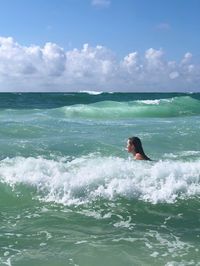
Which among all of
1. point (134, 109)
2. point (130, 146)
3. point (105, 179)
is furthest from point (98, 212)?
point (134, 109)

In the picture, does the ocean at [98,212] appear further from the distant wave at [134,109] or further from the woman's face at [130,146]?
the distant wave at [134,109]

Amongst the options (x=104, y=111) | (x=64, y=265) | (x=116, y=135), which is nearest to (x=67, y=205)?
(x=64, y=265)

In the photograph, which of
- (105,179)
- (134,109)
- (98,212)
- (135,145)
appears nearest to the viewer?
(98,212)

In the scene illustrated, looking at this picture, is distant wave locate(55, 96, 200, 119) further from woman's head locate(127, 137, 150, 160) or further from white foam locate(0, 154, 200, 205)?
white foam locate(0, 154, 200, 205)

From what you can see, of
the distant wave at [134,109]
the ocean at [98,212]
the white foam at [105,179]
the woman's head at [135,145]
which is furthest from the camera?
the distant wave at [134,109]

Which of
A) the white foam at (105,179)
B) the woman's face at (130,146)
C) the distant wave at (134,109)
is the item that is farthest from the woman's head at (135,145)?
the distant wave at (134,109)

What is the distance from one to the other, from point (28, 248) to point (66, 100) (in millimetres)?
46736

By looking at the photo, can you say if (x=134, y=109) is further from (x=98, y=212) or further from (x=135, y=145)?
(x=98, y=212)

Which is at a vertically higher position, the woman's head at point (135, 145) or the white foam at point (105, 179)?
the woman's head at point (135, 145)

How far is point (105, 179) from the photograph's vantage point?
8977mm

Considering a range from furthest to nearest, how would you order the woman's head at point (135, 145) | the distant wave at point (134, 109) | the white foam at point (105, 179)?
1. the distant wave at point (134, 109)
2. the woman's head at point (135, 145)
3. the white foam at point (105, 179)

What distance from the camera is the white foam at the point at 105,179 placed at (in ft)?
28.1

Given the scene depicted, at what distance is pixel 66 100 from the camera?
52.5 m

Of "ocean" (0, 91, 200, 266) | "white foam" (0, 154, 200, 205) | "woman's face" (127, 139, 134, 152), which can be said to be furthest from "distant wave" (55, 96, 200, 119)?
"white foam" (0, 154, 200, 205)
